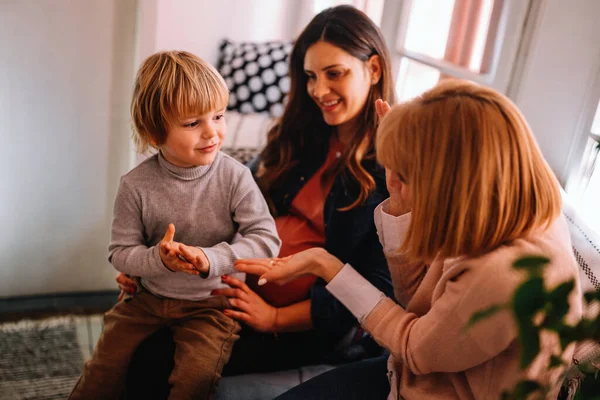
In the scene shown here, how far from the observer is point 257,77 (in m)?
2.24

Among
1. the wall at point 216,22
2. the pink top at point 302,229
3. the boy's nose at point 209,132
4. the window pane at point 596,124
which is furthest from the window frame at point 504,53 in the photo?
the boy's nose at point 209,132

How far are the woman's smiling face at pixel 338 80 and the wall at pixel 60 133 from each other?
34.9 inches

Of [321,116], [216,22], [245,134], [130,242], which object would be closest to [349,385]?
[130,242]

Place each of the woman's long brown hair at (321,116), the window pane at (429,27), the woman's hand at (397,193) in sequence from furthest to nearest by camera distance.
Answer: the window pane at (429,27) → the woman's long brown hair at (321,116) → the woman's hand at (397,193)

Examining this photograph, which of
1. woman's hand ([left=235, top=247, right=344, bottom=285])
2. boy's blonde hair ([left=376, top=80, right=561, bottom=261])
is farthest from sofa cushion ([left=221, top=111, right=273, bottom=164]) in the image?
boy's blonde hair ([left=376, top=80, right=561, bottom=261])

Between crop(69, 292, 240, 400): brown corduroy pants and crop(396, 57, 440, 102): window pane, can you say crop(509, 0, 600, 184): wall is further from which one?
crop(69, 292, 240, 400): brown corduroy pants

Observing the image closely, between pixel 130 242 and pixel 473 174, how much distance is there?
2.66ft

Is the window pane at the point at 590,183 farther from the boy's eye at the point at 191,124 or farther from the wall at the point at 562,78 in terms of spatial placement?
the boy's eye at the point at 191,124

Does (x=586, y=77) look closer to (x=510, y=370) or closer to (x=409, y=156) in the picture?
(x=409, y=156)

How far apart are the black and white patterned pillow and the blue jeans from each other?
1.24 meters

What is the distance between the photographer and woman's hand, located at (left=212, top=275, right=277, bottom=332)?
144 cm

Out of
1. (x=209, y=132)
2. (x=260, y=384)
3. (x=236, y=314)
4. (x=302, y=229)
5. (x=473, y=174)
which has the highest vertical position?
(x=473, y=174)

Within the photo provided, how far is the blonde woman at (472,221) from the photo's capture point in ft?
2.96

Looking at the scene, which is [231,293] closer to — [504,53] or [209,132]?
[209,132]
